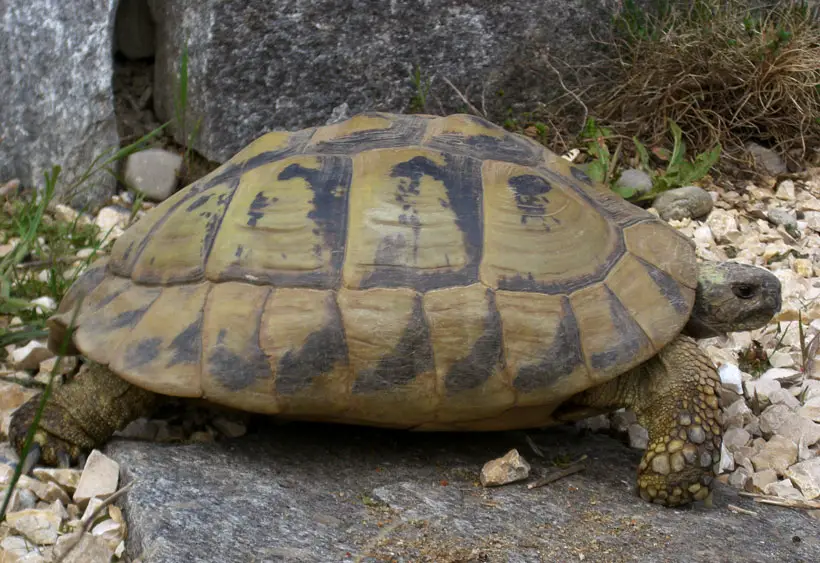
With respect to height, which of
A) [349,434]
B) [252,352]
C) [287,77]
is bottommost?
[349,434]

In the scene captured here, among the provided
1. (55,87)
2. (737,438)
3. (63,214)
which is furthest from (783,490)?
(55,87)

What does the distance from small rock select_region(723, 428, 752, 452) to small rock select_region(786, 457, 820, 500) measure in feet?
0.67

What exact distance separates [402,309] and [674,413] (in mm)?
785

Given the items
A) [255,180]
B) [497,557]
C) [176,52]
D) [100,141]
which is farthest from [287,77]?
[497,557]

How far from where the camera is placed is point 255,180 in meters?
2.57

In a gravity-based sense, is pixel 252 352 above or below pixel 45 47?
below

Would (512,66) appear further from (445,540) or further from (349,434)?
(445,540)

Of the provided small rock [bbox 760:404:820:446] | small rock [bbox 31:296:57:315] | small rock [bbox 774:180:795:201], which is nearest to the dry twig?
small rock [bbox 760:404:820:446]

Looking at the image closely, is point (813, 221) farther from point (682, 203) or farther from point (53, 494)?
point (53, 494)

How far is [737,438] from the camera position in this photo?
2.89 meters

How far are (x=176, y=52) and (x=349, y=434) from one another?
2.30m

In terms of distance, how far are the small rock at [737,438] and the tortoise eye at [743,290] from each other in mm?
466

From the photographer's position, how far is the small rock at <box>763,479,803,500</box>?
2.52 m

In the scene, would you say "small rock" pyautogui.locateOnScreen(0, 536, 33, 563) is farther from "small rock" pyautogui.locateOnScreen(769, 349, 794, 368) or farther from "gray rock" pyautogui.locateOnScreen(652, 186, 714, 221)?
"gray rock" pyautogui.locateOnScreen(652, 186, 714, 221)
